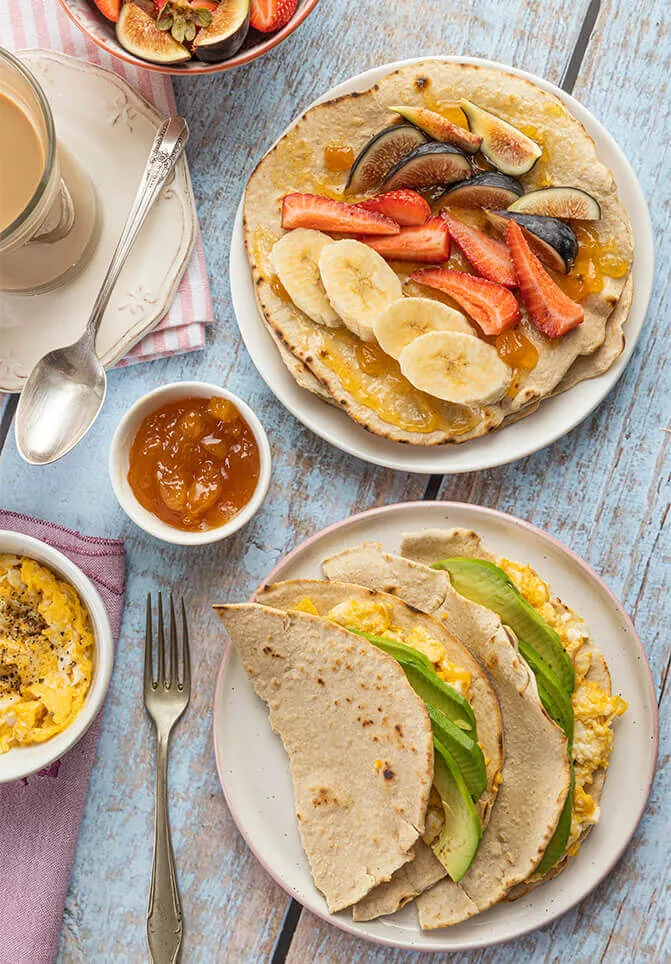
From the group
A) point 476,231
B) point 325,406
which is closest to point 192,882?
point 325,406

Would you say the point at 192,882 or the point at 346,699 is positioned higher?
the point at 346,699

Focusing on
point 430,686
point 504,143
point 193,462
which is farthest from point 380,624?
point 504,143

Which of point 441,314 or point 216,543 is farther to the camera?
point 216,543

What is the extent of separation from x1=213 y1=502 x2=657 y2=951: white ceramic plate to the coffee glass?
1.21 meters

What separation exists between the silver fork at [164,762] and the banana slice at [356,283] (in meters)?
1.10

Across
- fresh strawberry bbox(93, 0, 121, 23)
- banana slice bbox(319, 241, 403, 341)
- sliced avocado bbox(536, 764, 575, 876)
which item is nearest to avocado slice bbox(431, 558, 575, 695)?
sliced avocado bbox(536, 764, 575, 876)

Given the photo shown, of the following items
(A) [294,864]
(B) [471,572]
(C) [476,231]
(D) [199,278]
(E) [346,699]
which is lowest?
Result: (A) [294,864]

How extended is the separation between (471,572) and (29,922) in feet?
6.07

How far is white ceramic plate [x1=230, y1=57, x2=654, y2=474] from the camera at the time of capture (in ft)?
9.32

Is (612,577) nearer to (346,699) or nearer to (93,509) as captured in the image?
(346,699)

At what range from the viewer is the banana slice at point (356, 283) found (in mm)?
2768

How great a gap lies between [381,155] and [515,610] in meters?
1.45

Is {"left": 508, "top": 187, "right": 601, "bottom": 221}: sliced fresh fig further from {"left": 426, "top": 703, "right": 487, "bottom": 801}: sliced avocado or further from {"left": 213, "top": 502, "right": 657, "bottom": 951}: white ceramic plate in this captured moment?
{"left": 426, "top": 703, "right": 487, "bottom": 801}: sliced avocado

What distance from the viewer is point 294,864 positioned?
287 cm
